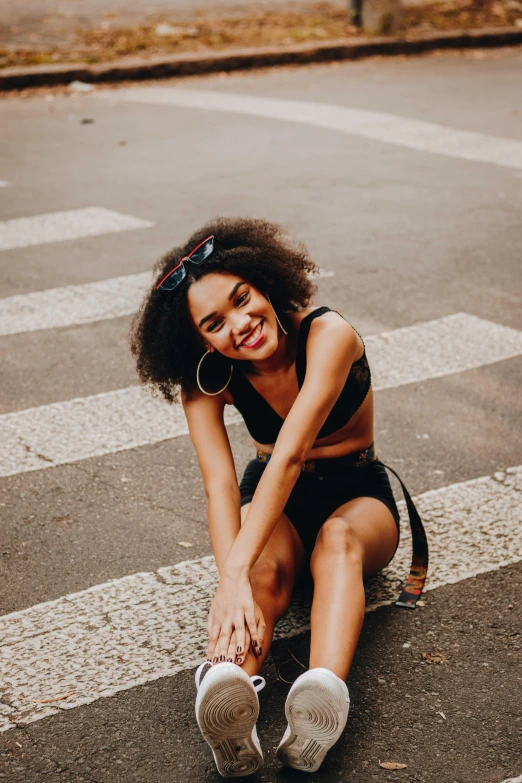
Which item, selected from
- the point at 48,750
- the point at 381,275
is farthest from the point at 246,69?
the point at 48,750

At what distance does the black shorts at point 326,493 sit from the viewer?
3.32 metres

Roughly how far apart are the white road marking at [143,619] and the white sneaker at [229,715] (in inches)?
20.7

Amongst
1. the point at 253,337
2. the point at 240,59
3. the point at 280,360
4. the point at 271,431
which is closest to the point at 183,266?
the point at 253,337

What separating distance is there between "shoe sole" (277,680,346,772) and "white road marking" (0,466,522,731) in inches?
23.4

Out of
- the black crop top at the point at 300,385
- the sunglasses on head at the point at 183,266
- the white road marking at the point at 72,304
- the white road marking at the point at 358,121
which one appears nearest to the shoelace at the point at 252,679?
the black crop top at the point at 300,385

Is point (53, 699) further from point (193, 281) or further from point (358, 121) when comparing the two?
point (358, 121)

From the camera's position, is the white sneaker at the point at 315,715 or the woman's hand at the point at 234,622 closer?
the white sneaker at the point at 315,715

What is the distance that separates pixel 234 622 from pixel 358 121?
880 centimetres

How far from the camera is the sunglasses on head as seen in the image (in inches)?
126

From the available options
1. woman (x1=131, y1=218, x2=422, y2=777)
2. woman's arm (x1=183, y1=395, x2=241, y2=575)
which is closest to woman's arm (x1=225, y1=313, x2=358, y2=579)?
woman (x1=131, y1=218, x2=422, y2=777)

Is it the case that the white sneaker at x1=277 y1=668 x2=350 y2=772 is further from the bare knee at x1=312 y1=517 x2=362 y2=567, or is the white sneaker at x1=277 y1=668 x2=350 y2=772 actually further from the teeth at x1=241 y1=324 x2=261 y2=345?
the teeth at x1=241 y1=324 x2=261 y2=345

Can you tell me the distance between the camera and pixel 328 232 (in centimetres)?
731

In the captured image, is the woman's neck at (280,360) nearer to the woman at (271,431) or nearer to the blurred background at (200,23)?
the woman at (271,431)

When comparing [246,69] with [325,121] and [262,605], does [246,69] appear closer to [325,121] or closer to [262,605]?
[325,121]
